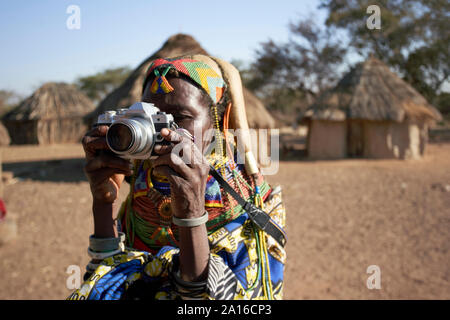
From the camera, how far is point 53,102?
21.4m

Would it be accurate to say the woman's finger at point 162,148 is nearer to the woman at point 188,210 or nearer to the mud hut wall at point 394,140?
the woman at point 188,210

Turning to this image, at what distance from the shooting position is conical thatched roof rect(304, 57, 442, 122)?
1141cm

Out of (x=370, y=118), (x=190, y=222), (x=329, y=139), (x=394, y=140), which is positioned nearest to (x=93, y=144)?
(x=190, y=222)

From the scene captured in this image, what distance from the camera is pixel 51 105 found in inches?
835

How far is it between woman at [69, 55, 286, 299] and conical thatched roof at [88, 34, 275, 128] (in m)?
3.29

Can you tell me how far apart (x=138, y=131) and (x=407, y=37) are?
12.9m

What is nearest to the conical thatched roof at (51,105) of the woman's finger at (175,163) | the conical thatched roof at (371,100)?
the conical thatched roof at (371,100)

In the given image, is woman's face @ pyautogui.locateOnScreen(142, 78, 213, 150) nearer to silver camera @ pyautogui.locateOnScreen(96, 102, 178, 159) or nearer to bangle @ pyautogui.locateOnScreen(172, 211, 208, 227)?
silver camera @ pyautogui.locateOnScreen(96, 102, 178, 159)

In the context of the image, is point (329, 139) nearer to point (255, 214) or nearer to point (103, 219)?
point (255, 214)

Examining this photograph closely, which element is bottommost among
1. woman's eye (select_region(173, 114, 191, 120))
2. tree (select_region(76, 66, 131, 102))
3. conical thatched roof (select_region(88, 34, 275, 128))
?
woman's eye (select_region(173, 114, 191, 120))

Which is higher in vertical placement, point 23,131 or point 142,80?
point 142,80

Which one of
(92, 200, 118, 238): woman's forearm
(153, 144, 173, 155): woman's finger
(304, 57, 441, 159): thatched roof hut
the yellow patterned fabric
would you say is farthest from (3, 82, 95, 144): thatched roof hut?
(153, 144, 173, 155): woman's finger

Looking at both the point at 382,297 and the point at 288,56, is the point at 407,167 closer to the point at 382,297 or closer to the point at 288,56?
the point at 382,297

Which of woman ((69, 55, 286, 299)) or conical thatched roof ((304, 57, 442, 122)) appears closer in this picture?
woman ((69, 55, 286, 299))
